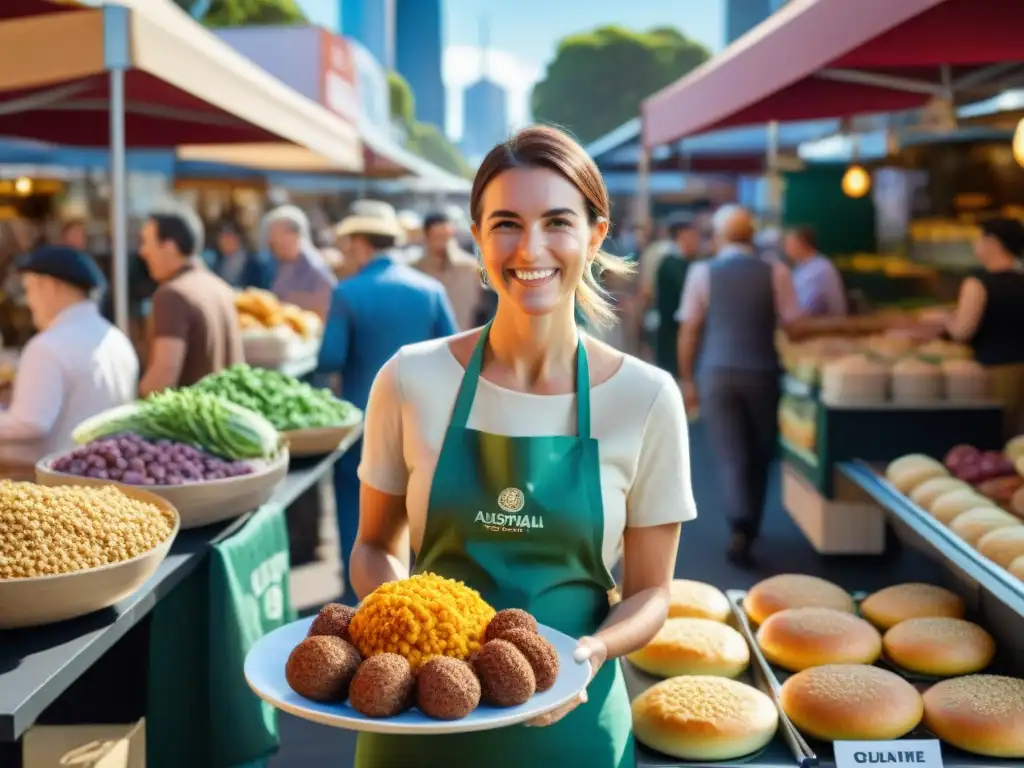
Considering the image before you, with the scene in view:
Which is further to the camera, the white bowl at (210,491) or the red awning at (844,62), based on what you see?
the red awning at (844,62)

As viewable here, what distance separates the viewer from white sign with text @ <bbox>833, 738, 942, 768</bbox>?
2.52 m

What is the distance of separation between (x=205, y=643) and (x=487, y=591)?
174cm

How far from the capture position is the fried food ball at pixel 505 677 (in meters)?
1.76

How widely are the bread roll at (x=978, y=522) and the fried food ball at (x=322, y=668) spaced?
269cm

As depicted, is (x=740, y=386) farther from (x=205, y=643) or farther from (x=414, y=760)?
(x=414, y=760)

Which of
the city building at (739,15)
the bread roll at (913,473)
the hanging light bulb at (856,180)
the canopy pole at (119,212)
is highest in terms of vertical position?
the city building at (739,15)

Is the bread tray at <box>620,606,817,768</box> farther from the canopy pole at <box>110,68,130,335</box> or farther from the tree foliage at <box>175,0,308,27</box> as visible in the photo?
the tree foliage at <box>175,0,308,27</box>

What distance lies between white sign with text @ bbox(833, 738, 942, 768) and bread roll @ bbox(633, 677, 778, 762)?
18 centimetres

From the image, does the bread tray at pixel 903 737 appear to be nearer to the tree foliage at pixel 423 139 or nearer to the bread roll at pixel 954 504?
the bread roll at pixel 954 504

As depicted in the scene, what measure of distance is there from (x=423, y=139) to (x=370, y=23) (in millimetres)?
30561

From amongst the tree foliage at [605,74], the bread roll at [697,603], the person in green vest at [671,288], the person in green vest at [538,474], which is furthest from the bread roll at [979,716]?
the tree foliage at [605,74]

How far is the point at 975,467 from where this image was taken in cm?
494

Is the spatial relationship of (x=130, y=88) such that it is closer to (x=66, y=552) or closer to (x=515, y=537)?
(x=66, y=552)

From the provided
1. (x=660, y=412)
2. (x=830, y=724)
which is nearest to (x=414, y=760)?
(x=660, y=412)
